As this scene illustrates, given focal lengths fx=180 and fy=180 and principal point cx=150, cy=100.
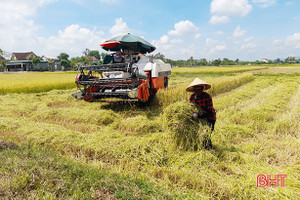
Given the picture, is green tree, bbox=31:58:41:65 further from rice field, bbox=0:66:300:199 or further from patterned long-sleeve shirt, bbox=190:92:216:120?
patterned long-sleeve shirt, bbox=190:92:216:120

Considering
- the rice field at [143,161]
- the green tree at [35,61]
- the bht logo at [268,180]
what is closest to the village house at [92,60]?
the rice field at [143,161]

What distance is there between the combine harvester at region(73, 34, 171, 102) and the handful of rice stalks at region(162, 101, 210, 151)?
7.74 ft

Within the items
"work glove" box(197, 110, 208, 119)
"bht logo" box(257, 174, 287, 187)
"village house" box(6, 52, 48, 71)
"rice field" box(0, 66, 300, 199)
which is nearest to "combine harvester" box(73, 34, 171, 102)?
"rice field" box(0, 66, 300, 199)

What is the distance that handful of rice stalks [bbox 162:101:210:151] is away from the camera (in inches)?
115

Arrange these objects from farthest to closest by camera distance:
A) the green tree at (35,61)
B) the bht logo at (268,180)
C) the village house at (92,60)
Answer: the green tree at (35,61) → the village house at (92,60) → the bht logo at (268,180)

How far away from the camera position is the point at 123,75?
241 inches

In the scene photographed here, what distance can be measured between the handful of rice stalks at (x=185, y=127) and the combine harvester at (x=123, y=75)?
2.36 metres

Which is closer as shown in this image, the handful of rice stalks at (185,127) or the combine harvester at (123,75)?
the handful of rice stalks at (185,127)

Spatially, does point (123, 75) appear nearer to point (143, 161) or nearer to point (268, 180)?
point (143, 161)

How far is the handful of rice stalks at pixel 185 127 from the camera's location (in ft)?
9.59

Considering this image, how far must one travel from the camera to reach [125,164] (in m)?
2.75

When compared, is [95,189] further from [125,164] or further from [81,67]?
[81,67]

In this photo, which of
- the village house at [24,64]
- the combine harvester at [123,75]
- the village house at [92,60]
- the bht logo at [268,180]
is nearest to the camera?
the bht logo at [268,180]

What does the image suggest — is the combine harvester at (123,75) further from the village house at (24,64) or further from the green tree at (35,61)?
the green tree at (35,61)
